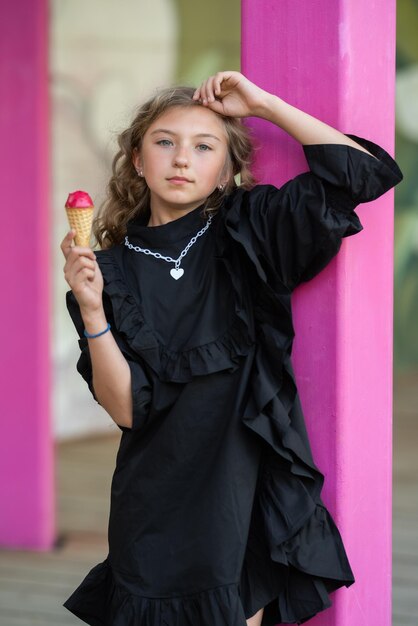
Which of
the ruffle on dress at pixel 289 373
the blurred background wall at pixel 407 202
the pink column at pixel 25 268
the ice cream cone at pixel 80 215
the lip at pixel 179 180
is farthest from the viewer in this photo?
the blurred background wall at pixel 407 202

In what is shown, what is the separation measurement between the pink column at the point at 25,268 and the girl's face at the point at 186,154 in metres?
2.10

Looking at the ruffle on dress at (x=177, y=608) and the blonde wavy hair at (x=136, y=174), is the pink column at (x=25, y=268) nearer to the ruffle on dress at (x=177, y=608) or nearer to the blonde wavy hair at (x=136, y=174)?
the blonde wavy hair at (x=136, y=174)

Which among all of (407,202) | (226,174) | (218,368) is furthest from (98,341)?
(407,202)

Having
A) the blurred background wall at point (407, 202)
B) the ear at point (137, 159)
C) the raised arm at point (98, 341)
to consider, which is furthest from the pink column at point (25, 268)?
the blurred background wall at point (407, 202)

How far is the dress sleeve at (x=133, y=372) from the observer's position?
206 centimetres

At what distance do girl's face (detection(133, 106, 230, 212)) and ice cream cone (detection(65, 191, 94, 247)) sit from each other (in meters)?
0.25

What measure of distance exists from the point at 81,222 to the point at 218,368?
15.1 inches

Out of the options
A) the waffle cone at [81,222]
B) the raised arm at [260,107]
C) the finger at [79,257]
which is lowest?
the finger at [79,257]

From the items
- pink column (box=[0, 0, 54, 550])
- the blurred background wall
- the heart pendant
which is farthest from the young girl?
the blurred background wall

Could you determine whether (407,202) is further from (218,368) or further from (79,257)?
(79,257)

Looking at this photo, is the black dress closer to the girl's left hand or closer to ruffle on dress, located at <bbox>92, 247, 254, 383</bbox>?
ruffle on dress, located at <bbox>92, 247, 254, 383</bbox>

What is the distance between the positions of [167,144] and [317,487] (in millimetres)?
729

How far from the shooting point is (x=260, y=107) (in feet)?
6.73

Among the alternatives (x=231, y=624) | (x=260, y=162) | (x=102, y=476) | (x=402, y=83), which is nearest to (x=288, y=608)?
(x=231, y=624)
